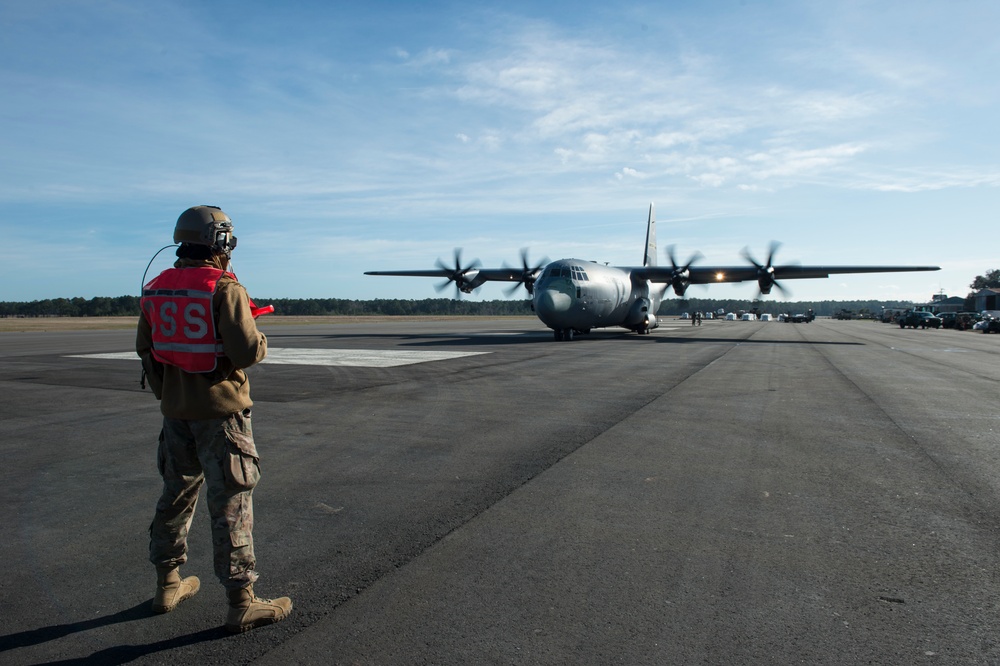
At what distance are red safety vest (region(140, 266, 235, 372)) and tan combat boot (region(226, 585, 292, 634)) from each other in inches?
47.8

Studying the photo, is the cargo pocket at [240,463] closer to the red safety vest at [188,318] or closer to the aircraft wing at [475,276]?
the red safety vest at [188,318]

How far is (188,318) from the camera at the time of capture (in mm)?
3494

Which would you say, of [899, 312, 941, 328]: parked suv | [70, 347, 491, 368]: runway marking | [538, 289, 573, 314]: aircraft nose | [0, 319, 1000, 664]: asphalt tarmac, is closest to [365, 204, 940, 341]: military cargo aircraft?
[538, 289, 573, 314]: aircraft nose

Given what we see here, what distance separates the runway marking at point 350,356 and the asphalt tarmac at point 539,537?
25.0ft

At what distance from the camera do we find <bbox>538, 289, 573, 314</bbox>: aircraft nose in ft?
90.7

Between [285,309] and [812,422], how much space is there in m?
132

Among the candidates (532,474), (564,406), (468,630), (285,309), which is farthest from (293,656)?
(285,309)

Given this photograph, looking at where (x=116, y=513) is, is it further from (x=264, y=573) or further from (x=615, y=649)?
(x=615, y=649)

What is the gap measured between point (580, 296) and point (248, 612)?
86.3 ft

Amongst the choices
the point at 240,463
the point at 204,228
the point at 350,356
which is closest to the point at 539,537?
the point at 240,463

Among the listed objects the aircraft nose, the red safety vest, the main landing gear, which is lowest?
the main landing gear

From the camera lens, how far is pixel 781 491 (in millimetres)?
5699

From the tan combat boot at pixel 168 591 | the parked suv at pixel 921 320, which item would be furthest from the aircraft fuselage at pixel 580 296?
the parked suv at pixel 921 320

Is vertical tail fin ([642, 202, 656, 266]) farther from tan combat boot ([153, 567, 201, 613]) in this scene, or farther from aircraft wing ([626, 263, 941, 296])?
tan combat boot ([153, 567, 201, 613])
